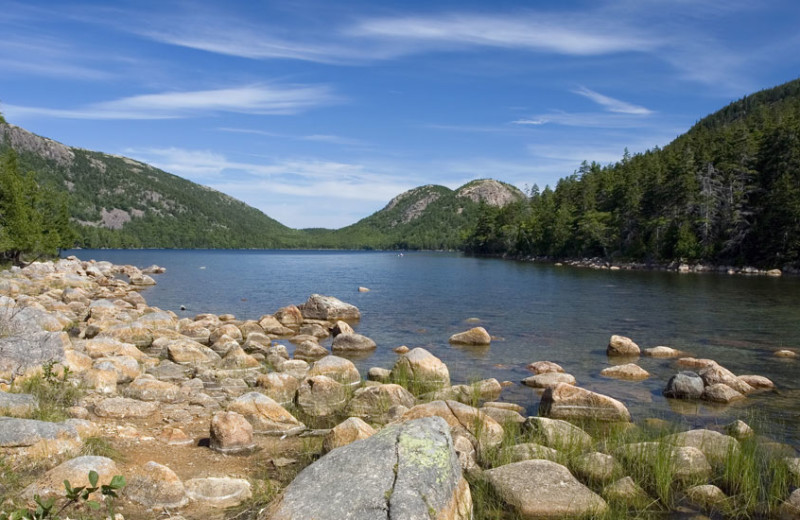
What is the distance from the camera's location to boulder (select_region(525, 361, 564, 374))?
18297 mm

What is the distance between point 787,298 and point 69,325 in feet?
156

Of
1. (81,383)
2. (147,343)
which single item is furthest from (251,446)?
(147,343)

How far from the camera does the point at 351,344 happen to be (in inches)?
898

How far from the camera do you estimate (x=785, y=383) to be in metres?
16.8

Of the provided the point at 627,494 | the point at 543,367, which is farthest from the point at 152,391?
the point at 543,367

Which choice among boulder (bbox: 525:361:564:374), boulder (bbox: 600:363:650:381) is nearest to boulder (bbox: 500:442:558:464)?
boulder (bbox: 525:361:564:374)

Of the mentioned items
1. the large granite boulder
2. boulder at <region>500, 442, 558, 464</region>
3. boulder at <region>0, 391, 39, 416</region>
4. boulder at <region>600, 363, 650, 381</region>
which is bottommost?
boulder at <region>600, 363, 650, 381</region>

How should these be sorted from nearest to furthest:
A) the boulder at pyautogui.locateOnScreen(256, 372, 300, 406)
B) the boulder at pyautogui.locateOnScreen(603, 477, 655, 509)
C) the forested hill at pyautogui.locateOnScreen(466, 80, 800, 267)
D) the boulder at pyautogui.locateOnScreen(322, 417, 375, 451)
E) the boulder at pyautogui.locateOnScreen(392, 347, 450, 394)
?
the boulder at pyautogui.locateOnScreen(603, 477, 655, 509) → the boulder at pyautogui.locateOnScreen(322, 417, 375, 451) → the boulder at pyautogui.locateOnScreen(256, 372, 300, 406) → the boulder at pyautogui.locateOnScreen(392, 347, 450, 394) → the forested hill at pyautogui.locateOnScreen(466, 80, 800, 267)

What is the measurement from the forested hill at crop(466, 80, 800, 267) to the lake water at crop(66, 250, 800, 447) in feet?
66.6

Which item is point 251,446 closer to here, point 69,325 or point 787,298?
point 69,325

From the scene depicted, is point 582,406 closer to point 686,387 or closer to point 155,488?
point 686,387

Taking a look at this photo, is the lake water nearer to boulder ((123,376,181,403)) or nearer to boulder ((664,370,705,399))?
boulder ((664,370,705,399))

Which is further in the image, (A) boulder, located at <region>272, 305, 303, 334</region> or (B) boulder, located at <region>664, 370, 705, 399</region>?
(A) boulder, located at <region>272, 305, 303, 334</region>

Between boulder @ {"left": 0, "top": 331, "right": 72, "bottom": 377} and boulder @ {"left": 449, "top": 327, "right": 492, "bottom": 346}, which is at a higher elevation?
boulder @ {"left": 0, "top": 331, "right": 72, "bottom": 377}
